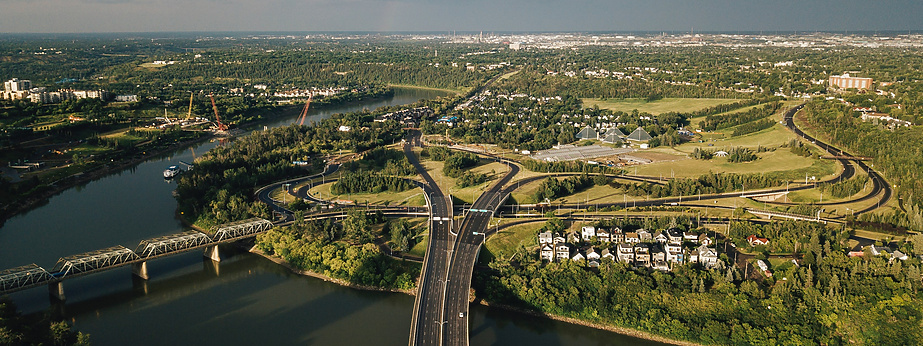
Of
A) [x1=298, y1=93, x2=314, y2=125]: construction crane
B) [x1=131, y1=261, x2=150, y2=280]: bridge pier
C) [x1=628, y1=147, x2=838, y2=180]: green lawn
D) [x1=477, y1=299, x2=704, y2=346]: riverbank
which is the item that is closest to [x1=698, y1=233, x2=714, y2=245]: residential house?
[x1=477, y1=299, x2=704, y2=346]: riverbank

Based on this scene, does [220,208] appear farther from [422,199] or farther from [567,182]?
[567,182]

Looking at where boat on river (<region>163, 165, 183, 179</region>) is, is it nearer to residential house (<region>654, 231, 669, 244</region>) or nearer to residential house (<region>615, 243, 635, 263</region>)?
residential house (<region>615, 243, 635, 263</region>)

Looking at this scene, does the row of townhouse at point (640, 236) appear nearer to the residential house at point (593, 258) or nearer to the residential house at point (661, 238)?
the residential house at point (661, 238)

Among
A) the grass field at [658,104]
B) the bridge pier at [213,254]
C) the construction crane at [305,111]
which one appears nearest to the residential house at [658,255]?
the bridge pier at [213,254]

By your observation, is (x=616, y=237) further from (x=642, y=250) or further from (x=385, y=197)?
(x=385, y=197)

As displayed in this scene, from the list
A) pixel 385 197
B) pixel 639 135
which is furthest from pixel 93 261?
pixel 639 135

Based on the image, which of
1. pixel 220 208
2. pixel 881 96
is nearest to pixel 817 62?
pixel 881 96
